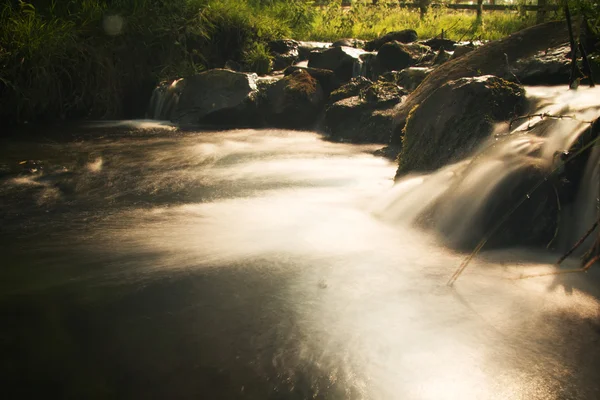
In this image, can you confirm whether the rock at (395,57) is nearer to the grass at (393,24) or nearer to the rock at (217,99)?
the rock at (217,99)

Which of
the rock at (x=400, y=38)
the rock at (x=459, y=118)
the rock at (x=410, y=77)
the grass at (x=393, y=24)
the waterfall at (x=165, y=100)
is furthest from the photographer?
the grass at (x=393, y=24)

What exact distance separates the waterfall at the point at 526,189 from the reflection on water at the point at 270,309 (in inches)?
7.7

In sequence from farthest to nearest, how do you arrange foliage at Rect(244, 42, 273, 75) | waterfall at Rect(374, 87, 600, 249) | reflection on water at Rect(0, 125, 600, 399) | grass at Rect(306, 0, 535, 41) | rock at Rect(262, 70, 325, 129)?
grass at Rect(306, 0, 535, 41)
foliage at Rect(244, 42, 273, 75)
rock at Rect(262, 70, 325, 129)
waterfall at Rect(374, 87, 600, 249)
reflection on water at Rect(0, 125, 600, 399)

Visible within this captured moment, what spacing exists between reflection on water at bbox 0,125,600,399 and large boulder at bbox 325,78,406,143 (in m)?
3.55

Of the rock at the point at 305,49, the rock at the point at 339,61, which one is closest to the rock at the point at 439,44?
the rock at the point at 339,61

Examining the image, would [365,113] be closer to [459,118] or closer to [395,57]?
[395,57]

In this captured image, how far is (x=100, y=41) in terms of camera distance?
29.3 ft

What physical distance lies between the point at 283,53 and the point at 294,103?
10.1ft

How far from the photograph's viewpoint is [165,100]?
9.33 metres

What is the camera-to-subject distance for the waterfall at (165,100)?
9188 millimetres

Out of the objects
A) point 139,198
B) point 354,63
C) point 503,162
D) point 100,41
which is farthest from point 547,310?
point 100,41

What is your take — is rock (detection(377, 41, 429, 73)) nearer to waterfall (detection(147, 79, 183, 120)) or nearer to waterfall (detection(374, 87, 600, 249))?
waterfall (detection(147, 79, 183, 120))

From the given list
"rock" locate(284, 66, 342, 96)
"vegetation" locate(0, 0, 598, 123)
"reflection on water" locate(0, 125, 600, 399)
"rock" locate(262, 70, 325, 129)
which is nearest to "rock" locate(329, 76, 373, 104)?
"rock" locate(262, 70, 325, 129)

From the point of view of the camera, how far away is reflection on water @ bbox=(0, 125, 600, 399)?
1829 millimetres
